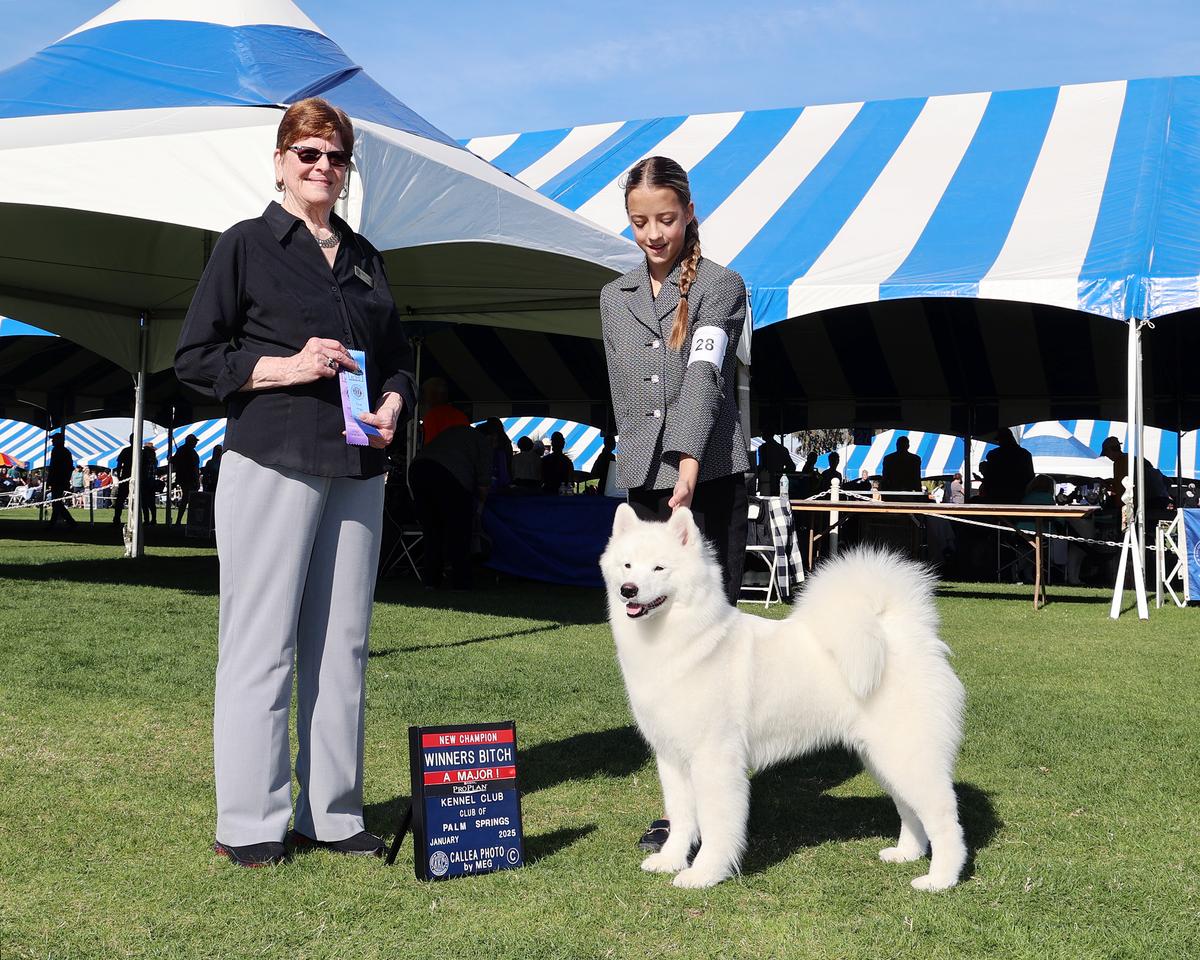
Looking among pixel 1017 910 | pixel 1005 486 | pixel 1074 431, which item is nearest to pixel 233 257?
pixel 1017 910

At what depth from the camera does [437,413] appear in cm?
931

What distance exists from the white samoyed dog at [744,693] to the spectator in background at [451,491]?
6418mm

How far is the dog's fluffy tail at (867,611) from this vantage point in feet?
8.75

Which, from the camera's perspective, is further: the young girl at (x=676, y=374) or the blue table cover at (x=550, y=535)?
the blue table cover at (x=550, y=535)

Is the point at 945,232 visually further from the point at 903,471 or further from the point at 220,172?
the point at 220,172

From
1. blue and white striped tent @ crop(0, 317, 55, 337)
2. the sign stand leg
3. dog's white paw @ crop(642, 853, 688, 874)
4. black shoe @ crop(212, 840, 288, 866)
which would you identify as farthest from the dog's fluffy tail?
blue and white striped tent @ crop(0, 317, 55, 337)

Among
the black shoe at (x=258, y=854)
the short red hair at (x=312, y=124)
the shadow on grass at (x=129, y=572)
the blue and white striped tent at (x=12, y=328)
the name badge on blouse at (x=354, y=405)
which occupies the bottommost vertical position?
the black shoe at (x=258, y=854)

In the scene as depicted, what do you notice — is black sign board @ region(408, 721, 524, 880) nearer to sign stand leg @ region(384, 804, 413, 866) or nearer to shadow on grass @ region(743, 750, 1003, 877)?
sign stand leg @ region(384, 804, 413, 866)

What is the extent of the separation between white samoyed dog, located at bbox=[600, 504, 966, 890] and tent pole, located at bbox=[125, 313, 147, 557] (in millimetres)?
9738

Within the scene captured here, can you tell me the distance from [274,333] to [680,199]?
111cm

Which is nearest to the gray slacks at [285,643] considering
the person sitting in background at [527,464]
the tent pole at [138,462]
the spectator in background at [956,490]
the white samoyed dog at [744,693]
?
the white samoyed dog at [744,693]

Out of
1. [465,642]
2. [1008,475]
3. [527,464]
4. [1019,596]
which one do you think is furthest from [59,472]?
[1019,596]

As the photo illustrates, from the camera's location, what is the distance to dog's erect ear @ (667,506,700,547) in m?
2.65

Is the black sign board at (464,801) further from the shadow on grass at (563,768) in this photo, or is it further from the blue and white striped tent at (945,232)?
the blue and white striped tent at (945,232)
